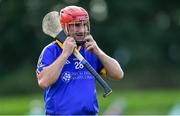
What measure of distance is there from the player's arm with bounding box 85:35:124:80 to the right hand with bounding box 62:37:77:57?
0.14 meters

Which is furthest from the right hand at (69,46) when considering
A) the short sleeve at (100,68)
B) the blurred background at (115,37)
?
the blurred background at (115,37)

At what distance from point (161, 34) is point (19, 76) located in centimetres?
804

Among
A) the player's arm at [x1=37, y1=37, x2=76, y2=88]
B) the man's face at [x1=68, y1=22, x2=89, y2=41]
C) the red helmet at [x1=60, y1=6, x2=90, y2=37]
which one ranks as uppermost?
the red helmet at [x1=60, y1=6, x2=90, y2=37]

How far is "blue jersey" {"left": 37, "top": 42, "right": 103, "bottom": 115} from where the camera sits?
7492mm

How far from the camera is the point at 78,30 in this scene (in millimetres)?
7531

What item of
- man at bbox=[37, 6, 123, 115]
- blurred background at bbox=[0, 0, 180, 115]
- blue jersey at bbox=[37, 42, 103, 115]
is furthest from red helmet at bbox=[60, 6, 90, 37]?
blurred background at bbox=[0, 0, 180, 115]

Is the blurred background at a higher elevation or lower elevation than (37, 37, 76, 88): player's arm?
lower

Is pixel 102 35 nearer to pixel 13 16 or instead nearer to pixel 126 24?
pixel 126 24

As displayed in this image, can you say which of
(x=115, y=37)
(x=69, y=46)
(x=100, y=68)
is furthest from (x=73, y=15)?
(x=115, y=37)

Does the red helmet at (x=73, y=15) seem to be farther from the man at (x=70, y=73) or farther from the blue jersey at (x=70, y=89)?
the blue jersey at (x=70, y=89)

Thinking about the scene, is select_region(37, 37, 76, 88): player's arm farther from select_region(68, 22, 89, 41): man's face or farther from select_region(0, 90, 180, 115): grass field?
select_region(0, 90, 180, 115): grass field

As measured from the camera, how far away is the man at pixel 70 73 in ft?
24.4

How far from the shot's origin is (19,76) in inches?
1547

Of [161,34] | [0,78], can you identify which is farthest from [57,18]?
[161,34]
